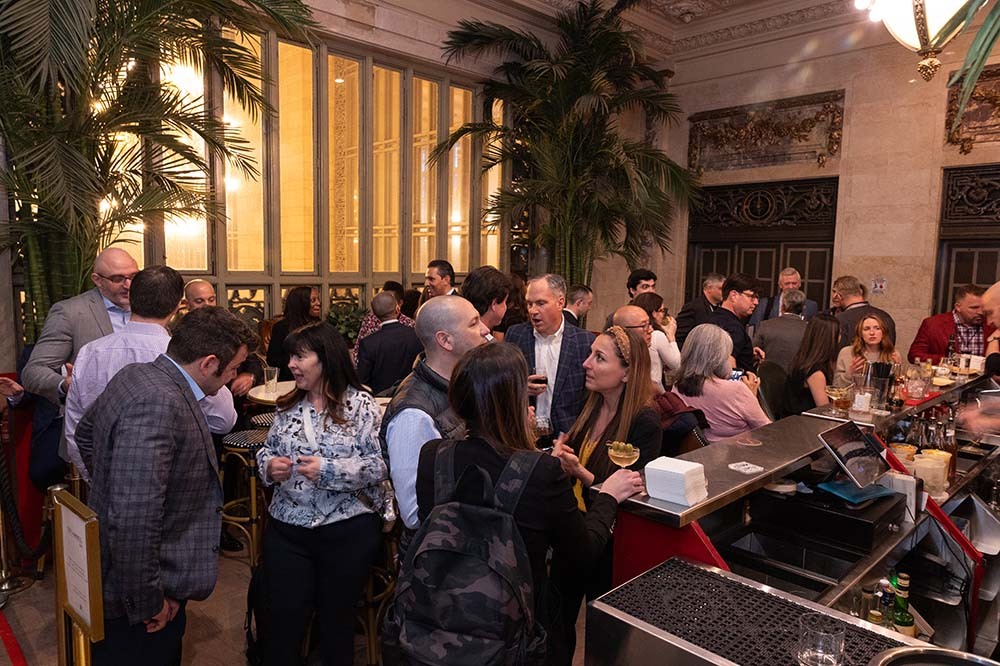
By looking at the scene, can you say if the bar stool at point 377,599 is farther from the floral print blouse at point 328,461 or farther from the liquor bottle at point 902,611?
the liquor bottle at point 902,611

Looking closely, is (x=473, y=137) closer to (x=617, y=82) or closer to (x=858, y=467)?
A: (x=617, y=82)

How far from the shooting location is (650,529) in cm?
178

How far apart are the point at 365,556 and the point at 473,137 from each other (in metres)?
6.48

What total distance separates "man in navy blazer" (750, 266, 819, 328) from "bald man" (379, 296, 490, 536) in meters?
5.19

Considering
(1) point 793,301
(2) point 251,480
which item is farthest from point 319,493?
(1) point 793,301

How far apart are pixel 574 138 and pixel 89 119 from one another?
5.07 metres

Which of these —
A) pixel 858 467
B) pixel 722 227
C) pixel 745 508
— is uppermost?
pixel 722 227

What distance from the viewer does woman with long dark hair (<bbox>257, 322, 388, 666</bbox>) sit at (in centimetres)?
232

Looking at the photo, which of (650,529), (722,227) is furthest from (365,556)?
(722,227)

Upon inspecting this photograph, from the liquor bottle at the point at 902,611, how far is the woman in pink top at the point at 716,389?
1.08 m

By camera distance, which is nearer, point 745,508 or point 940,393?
point 745,508

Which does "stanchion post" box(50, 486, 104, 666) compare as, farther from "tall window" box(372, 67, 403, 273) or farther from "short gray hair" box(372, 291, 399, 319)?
"tall window" box(372, 67, 403, 273)

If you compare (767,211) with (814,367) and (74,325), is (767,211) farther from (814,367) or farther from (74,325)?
(74,325)

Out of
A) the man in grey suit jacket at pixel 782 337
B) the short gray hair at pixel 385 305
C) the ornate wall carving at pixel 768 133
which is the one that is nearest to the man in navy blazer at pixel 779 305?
the man in grey suit jacket at pixel 782 337
